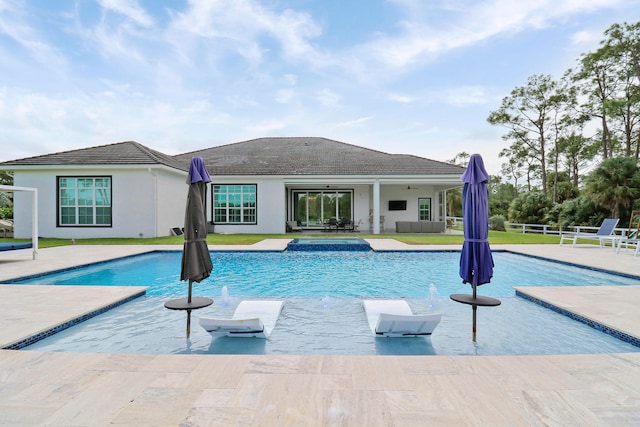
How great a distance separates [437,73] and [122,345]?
18.1m

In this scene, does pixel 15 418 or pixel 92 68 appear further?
pixel 92 68

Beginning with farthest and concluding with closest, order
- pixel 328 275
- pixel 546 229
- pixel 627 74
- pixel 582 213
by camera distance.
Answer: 1. pixel 627 74
2. pixel 546 229
3. pixel 582 213
4. pixel 328 275

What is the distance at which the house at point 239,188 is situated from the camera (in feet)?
52.7

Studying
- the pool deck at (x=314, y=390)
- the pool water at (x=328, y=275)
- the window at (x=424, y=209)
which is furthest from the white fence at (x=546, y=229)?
the pool deck at (x=314, y=390)

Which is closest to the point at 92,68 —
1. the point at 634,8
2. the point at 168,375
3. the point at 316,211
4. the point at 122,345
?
the point at 316,211

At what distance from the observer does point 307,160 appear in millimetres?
21734

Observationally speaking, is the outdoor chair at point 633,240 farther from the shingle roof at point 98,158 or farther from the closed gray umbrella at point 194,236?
the shingle roof at point 98,158

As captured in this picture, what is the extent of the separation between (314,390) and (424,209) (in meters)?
20.5

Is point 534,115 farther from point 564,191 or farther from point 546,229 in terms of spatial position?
point 546,229

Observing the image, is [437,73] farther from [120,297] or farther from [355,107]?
[120,297]

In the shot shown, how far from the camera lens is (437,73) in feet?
57.6

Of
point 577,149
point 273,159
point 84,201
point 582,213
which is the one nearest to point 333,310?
point 84,201

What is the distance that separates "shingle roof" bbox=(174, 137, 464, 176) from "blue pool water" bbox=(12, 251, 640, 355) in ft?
30.3

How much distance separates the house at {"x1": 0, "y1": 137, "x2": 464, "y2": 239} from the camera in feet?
52.7
